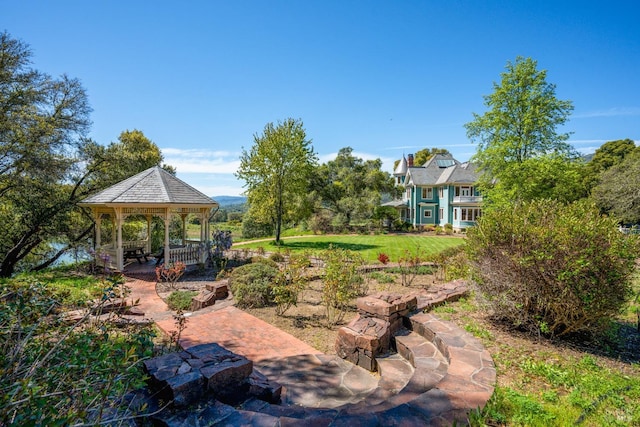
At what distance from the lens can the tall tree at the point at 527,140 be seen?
17.2 m

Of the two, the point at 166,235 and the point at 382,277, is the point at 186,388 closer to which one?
the point at 382,277

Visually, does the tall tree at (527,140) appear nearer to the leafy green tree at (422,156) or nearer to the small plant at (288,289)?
the small plant at (288,289)

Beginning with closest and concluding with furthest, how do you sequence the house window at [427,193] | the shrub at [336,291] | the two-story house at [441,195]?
1. the shrub at [336,291]
2. the two-story house at [441,195]
3. the house window at [427,193]

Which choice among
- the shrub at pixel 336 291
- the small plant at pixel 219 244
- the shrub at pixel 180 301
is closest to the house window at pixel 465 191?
the small plant at pixel 219 244

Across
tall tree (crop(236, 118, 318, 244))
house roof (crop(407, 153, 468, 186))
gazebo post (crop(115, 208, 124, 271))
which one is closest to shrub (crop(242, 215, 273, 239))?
tall tree (crop(236, 118, 318, 244))

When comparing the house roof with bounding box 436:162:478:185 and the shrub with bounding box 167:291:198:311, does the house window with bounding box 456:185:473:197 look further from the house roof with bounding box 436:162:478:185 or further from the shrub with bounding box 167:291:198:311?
the shrub with bounding box 167:291:198:311

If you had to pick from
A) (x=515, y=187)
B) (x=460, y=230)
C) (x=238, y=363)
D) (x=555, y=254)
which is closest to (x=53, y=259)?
(x=238, y=363)

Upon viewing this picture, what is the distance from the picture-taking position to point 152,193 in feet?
39.4

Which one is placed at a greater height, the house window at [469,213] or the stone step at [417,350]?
the house window at [469,213]

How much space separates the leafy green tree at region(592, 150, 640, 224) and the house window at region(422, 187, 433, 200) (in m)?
14.1

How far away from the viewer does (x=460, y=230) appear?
3062 cm

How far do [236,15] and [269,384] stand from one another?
9.92 meters

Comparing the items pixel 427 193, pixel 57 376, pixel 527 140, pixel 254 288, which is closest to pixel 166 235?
pixel 254 288

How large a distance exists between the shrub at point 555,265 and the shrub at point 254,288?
482 centimetres
